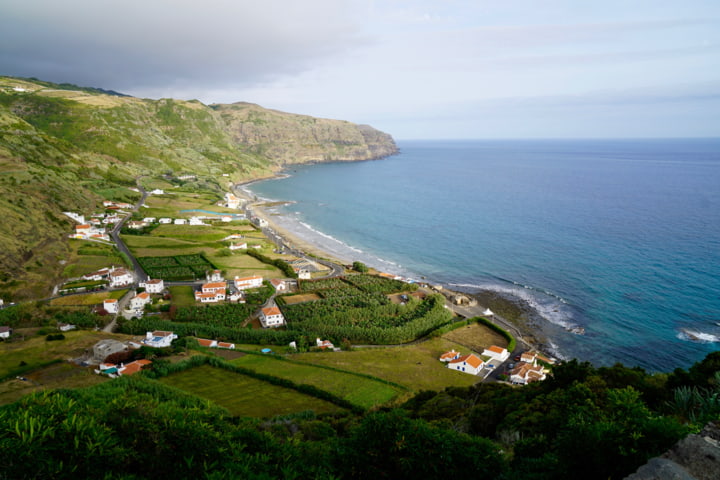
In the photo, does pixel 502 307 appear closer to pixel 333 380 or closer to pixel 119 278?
pixel 333 380

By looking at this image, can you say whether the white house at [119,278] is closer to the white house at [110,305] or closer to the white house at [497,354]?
the white house at [110,305]

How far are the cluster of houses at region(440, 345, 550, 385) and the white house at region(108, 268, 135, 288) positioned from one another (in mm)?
35346

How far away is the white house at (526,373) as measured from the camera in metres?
28.8

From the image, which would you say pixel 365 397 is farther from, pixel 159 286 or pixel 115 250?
Answer: pixel 115 250

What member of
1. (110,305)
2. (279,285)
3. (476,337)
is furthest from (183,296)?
(476,337)

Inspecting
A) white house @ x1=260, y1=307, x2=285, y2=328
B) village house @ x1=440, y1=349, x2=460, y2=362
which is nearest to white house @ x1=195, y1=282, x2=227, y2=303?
white house @ x1=260, y1=307, x2=285, y2=328

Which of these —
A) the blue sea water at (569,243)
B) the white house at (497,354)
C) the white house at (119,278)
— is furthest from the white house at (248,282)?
the white house at (497,354)

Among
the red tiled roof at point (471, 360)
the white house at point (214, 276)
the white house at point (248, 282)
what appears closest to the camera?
the red tiled roof at point (471, 360)

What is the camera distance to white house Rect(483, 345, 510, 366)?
3378 cm

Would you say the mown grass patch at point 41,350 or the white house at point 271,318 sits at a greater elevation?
the mown grass patch at point 41,350

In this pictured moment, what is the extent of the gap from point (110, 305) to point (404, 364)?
28.3 meters

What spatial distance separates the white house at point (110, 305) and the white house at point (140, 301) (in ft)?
4.56

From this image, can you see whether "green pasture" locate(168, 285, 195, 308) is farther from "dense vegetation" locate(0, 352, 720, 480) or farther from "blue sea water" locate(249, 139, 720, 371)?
"dense vegetation" locate(0, 352, 720, 480)

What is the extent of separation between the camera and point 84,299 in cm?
3881
